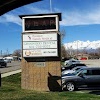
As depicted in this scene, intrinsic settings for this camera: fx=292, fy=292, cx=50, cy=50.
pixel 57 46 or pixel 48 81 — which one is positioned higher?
pixel 57 46

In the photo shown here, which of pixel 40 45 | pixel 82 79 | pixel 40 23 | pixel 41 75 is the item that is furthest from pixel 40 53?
pixel 82 79

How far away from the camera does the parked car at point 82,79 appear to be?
65.9 ft

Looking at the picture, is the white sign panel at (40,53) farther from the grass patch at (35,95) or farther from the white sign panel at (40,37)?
the grass patch at (35,95)

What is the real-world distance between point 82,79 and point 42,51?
4.13 metres

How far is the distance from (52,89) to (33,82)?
131cm

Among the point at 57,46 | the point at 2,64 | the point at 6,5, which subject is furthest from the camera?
the point at 2,64

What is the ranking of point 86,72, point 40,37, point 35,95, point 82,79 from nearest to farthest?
point 35,95
point 40,37
point 82,79
point 86,72

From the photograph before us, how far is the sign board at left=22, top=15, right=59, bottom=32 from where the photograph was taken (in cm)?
1747

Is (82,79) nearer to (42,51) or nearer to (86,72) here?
(86,72)

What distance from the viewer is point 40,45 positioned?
17812mm

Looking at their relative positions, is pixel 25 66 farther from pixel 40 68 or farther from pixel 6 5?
pixel 6 5

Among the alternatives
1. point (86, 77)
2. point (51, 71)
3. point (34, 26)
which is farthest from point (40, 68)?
point (86, 77)

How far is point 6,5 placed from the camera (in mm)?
4535

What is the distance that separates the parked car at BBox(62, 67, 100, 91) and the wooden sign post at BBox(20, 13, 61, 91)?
251 cm
